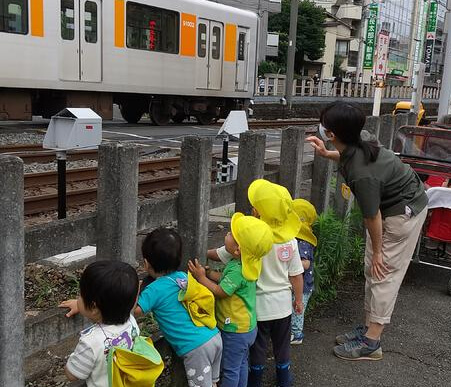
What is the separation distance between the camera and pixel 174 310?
2561mm

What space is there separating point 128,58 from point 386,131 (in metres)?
8.84

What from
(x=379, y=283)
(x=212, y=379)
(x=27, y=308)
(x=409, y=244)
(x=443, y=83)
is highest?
(x=443, y=83)

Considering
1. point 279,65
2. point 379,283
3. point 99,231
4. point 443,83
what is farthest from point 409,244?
point 279,65

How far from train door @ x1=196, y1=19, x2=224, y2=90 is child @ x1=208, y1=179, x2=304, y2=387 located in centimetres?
1308

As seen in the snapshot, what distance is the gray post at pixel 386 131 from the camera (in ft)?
20.1

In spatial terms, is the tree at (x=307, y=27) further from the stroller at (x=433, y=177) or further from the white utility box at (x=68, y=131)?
the white utility box at (x=68, y=131)

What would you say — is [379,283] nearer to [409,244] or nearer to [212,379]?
[409,244]

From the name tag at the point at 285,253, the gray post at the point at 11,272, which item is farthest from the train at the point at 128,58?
the gray post at the point at 11,272

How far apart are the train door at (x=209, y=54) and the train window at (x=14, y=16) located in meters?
5.32

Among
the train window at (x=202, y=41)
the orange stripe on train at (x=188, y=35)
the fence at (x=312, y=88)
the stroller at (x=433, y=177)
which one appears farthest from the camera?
the fence at (x=312, y=88)

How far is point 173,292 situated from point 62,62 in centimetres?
1065

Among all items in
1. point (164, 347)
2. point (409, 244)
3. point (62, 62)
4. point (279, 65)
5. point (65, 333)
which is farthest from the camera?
point (279, 65)

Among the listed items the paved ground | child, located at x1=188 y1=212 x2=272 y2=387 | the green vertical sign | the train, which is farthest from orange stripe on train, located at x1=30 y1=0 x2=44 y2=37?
the green vertical sign

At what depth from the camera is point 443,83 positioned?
9.61m
